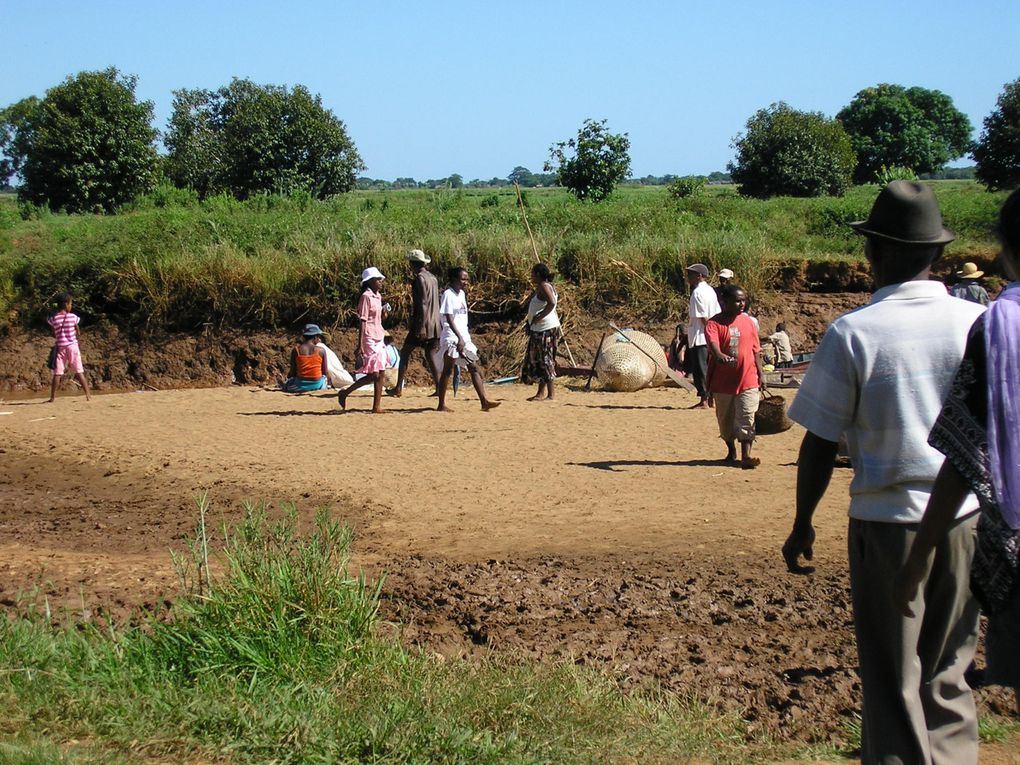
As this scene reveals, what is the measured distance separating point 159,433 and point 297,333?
7175 mm

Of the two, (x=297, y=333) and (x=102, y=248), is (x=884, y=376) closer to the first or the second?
(x=297, y=333)

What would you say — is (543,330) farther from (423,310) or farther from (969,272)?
(969,272)

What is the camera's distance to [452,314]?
43.5 ft

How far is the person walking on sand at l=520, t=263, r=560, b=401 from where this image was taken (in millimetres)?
13781

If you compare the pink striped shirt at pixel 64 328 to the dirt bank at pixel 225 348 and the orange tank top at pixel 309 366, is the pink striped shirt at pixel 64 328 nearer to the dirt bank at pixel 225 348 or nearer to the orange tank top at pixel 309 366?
the orange tank top at pixel 309 366

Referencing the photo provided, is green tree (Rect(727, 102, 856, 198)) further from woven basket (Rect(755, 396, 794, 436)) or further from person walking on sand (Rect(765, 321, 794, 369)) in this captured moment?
woven basket (Rect(755, 396, 794, 436))

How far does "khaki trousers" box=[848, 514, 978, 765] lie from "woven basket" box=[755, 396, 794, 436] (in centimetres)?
766

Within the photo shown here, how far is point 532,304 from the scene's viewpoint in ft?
46.2

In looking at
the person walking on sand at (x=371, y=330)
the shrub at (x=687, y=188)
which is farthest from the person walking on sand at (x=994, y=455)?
the shrub at (x=687, y=188)

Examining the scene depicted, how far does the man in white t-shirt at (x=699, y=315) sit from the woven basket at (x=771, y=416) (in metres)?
1.76

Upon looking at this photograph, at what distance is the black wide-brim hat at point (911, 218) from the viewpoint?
349 centimetres

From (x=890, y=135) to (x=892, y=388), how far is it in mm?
59909

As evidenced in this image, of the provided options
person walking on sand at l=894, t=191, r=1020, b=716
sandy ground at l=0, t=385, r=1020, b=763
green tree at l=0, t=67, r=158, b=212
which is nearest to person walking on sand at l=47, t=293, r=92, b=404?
sandy ground at l=0, t=385, r=1020, b=763

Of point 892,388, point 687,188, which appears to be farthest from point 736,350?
point 687,188
